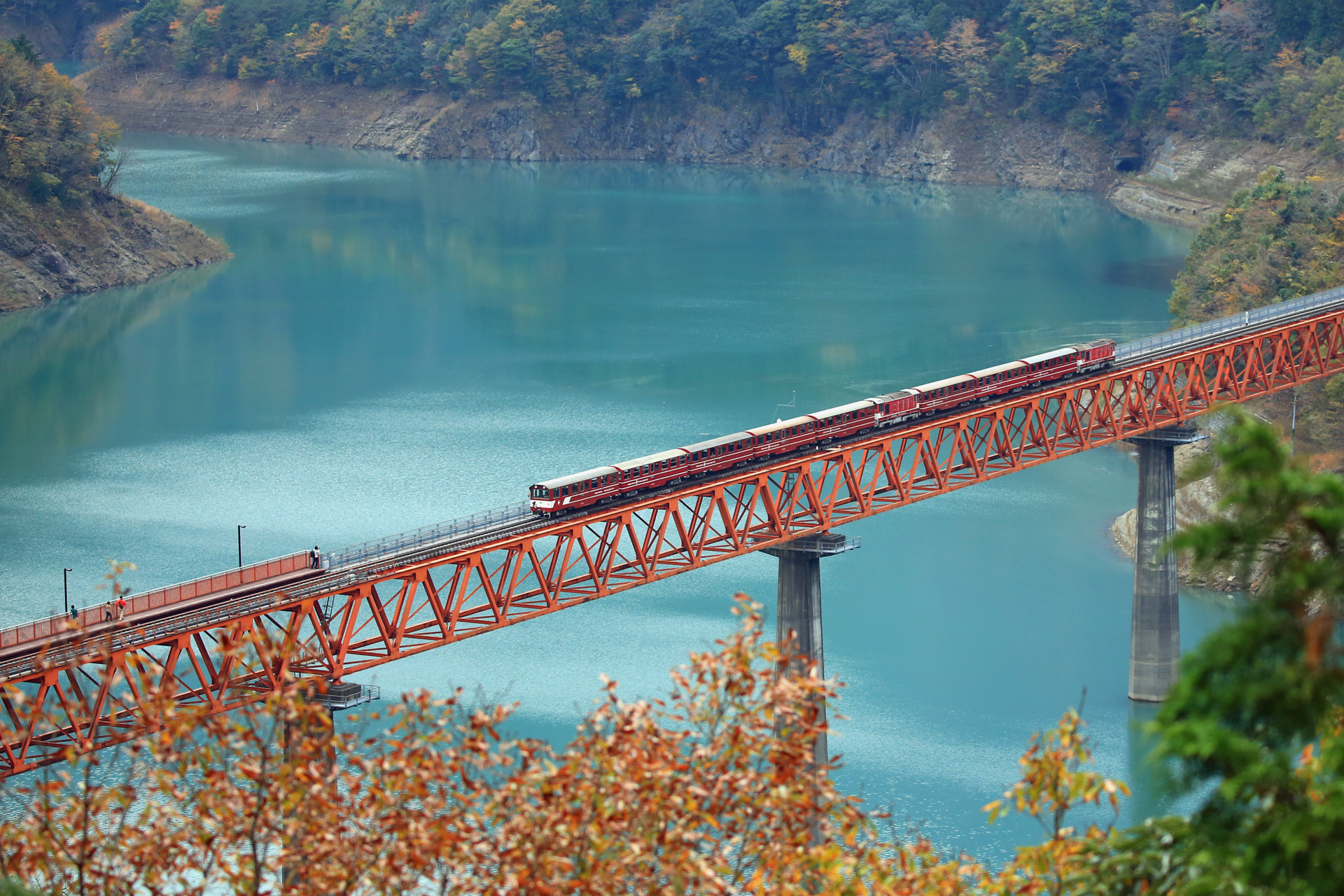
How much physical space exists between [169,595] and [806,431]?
21068mm

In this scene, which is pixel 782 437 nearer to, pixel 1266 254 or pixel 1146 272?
pixel 1266 254

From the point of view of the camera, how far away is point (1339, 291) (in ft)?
252

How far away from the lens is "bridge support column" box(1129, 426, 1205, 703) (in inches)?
2484

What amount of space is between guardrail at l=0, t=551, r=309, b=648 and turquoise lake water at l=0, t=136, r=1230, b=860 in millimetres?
13840

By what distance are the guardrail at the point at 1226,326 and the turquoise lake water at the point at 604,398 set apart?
11272mm

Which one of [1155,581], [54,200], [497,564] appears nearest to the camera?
[1155,581]

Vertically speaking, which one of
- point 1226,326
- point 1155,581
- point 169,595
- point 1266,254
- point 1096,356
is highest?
point 1266,254

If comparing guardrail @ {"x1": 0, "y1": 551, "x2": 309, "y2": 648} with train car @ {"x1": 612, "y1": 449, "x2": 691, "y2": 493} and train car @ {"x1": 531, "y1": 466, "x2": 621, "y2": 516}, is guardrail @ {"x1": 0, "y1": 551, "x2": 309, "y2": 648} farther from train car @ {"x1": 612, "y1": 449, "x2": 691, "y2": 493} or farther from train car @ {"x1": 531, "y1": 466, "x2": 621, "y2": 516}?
train car @ {"x1": 612, "y1": 449, "x2": 691, "y2": 493}

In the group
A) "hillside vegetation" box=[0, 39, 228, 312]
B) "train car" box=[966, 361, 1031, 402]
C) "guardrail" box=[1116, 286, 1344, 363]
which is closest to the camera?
"train car" box=[966, 361, 1031, 402]

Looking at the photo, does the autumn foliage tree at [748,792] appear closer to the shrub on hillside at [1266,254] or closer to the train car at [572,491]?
the train car at [572,491]

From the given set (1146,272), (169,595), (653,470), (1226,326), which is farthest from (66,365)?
(1146,272)

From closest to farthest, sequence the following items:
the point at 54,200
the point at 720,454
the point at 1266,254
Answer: the point at 720,454, the point at 1266,254, the point at 54,200

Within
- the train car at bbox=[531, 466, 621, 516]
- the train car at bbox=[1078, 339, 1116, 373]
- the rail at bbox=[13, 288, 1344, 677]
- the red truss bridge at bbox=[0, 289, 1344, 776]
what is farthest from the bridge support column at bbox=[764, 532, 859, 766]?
the train car at bbox=[1078, 339, 1116, 373]

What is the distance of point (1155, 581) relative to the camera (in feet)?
207
